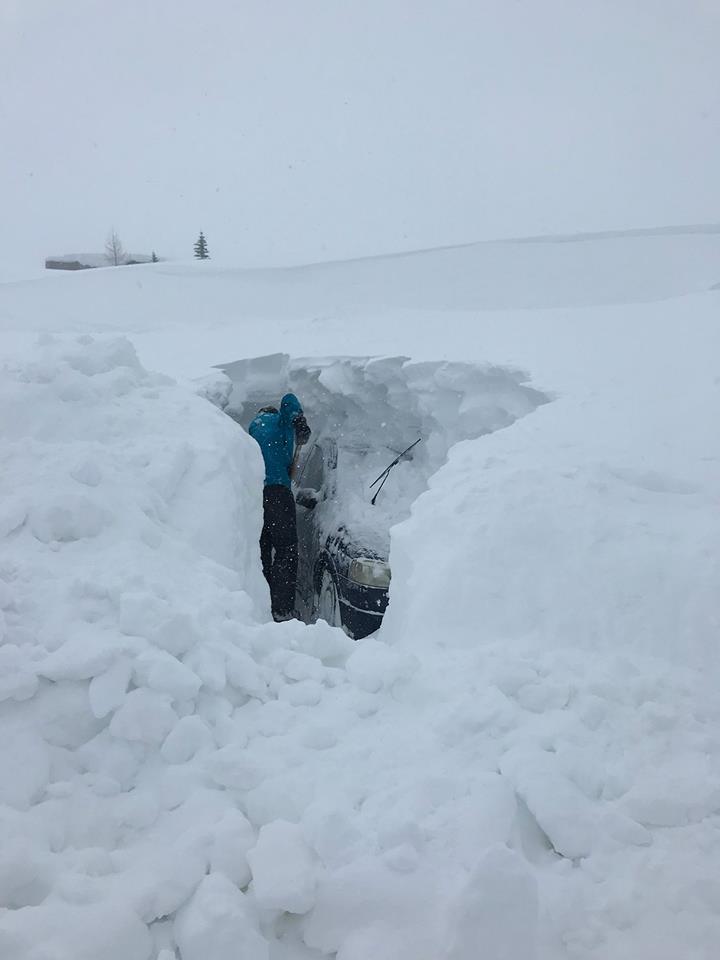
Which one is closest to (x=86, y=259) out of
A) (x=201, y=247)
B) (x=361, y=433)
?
(x=201, y=247)

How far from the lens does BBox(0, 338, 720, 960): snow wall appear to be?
136cm

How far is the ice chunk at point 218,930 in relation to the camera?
127 centimetres

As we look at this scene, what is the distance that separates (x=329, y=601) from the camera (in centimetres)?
543

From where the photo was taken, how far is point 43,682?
188cm

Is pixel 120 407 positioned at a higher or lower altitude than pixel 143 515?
higher

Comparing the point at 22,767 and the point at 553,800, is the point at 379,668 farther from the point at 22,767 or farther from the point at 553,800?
the point at 22,767

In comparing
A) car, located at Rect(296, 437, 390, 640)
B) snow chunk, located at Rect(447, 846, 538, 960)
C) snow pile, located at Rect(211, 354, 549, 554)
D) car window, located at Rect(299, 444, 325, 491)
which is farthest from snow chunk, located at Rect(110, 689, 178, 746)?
car window, located at Rect(299, 444, 325, 491)

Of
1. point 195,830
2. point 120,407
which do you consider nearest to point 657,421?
point 120,407

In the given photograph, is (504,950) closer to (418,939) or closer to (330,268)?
(418,939)

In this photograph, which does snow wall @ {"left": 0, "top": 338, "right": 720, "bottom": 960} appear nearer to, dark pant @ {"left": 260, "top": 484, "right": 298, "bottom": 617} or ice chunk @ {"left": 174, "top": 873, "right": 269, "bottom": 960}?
ice chunk @ {"left": 174, "top": 873, "right": 269, "bottom": 960}

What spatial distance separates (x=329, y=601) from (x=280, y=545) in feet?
2.32

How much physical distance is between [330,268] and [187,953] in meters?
7.72

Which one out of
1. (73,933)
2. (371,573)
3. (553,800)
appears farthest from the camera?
(371,573)

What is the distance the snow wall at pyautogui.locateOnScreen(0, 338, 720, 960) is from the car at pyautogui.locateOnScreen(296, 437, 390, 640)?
1874mm
